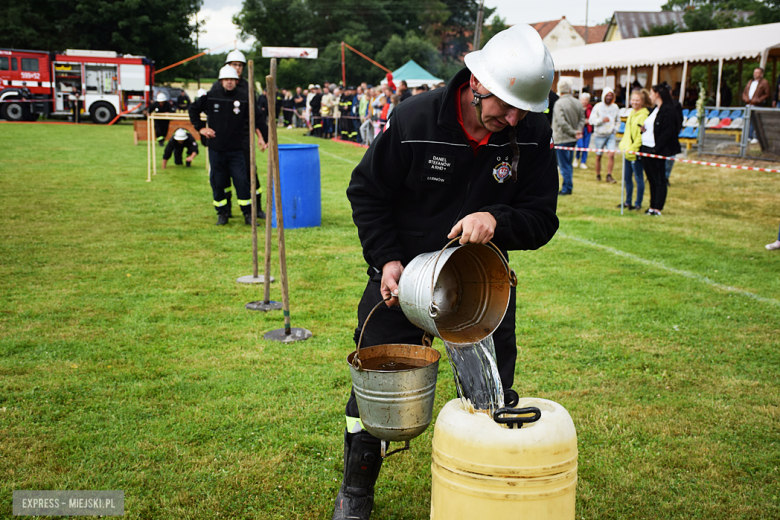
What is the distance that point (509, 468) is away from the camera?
2156 millimetres

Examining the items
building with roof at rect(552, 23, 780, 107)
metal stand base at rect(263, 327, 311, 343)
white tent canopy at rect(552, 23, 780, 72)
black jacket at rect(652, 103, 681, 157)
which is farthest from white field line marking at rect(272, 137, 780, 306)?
white tent canopy at rect(552, 23, 780, 72)

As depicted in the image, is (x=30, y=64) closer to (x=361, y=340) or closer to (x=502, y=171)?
(x=361, y=340)

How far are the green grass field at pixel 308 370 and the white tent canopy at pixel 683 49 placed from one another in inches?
598

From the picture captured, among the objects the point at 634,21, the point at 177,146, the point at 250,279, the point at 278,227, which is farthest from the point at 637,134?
the point at 634,21

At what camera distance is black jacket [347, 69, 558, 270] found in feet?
8.66

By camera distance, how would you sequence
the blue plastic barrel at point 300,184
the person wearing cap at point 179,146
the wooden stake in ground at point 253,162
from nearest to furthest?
the wooden stake in ground at point 253,162, the blue plastic barrel at point 300,184, the person wearing cap at point 179,146

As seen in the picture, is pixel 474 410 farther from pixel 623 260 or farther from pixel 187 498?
pixel 623 260

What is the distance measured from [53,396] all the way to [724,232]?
29.5 feet

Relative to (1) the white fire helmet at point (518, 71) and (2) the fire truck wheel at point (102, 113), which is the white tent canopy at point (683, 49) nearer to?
(1) the white fire helmet at point (518, 71)

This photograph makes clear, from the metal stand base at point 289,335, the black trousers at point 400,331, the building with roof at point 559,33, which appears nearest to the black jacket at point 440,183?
the black trousers at point 400,331

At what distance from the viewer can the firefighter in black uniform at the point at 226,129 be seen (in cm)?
926

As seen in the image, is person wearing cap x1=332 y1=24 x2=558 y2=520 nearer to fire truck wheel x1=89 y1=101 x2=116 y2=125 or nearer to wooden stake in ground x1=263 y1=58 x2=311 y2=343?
wooden stake in ground x1=263 y1=58 x2=311 y2=343

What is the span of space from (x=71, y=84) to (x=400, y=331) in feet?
125

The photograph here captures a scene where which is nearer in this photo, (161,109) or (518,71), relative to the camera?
(518,71)
